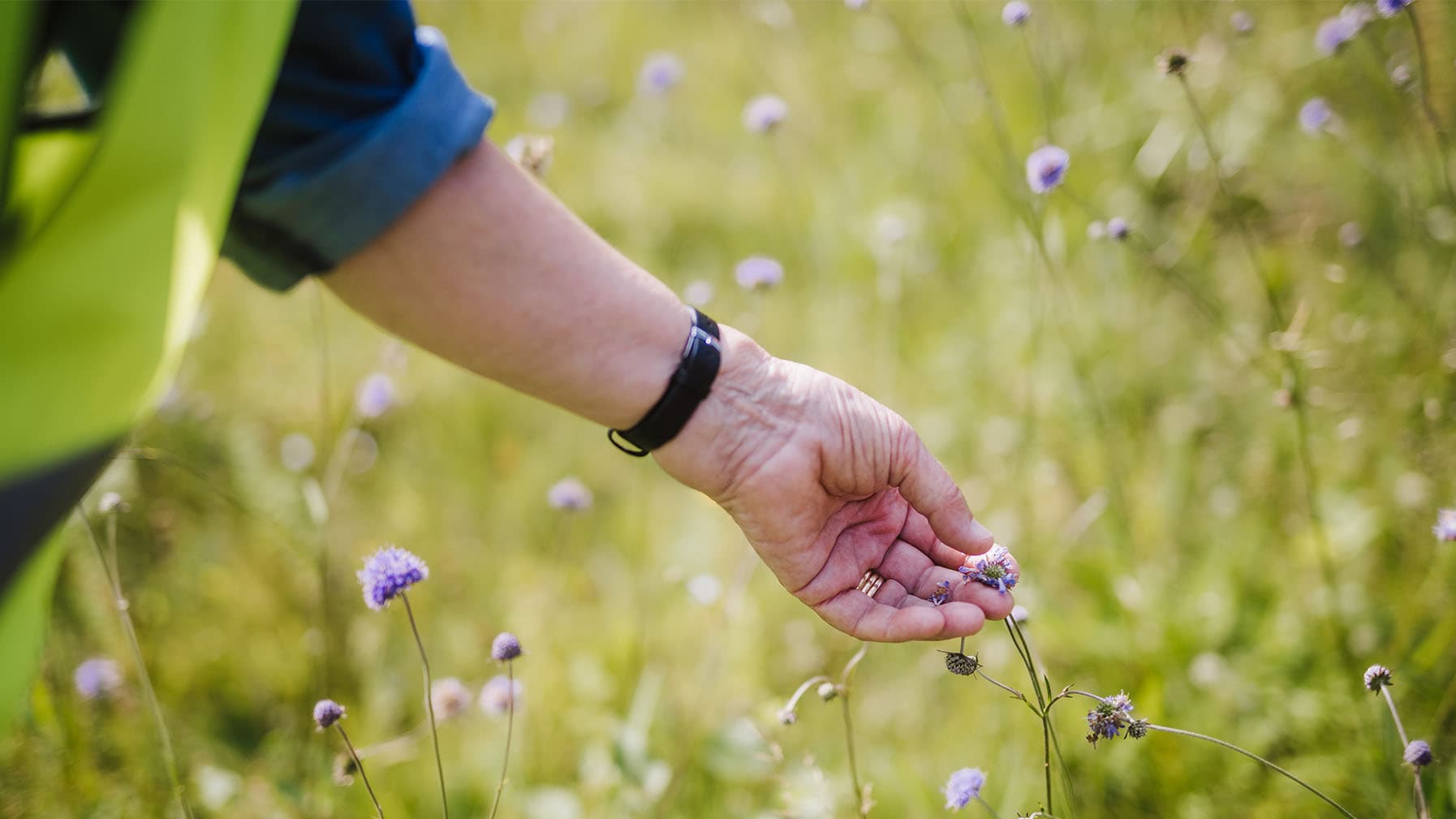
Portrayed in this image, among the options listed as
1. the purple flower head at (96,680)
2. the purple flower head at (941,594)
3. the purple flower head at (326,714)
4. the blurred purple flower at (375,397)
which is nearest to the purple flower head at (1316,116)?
the purple flower head at (941,594)

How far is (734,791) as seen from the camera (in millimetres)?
1670

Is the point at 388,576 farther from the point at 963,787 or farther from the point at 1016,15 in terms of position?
the point at 1016,15

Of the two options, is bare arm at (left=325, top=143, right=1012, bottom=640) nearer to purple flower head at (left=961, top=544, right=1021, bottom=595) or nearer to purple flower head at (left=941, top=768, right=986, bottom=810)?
purple flower head at (left=961, top=544, right=1021, bottom=595)

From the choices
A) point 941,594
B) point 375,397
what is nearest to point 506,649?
point 941,594

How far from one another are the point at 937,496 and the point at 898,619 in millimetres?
168

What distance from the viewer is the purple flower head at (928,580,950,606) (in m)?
1.10

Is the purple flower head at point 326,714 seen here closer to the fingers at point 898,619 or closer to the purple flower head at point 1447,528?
the fingers at point 898,619

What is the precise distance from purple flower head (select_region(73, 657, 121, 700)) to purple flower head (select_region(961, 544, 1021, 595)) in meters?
1.53

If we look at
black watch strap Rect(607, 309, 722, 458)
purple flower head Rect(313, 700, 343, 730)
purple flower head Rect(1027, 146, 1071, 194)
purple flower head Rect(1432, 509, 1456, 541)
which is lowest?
purple flower head Rect(313, 700, 343, 730)

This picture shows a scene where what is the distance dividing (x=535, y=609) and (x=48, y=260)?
1.45m

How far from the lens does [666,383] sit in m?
1.13

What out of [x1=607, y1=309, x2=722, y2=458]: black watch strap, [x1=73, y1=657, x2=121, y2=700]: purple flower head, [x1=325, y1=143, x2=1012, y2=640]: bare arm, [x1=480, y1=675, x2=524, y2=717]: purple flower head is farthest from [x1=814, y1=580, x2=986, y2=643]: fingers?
[x1=73, y1=657, x2=121, y2=700]: purple flower head

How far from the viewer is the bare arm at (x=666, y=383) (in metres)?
1.02

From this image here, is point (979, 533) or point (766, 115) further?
point (766, 115)
